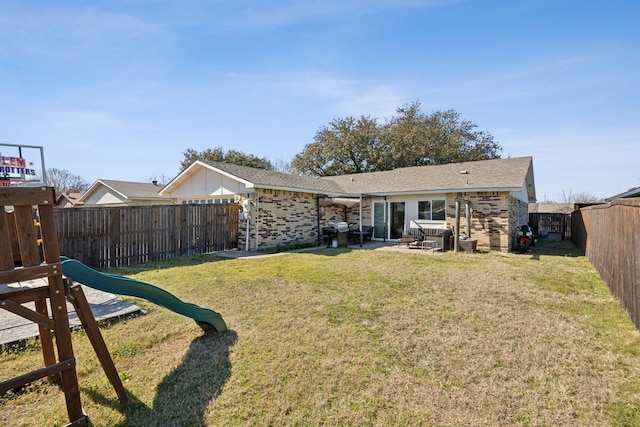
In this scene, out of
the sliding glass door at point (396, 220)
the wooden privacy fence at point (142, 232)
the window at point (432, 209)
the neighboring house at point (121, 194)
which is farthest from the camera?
the neighboring house at point (121, 194)

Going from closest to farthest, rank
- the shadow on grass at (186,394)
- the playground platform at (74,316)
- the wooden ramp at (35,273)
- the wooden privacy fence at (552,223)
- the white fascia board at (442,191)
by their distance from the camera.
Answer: the wooden ramp at (35,273)
the shadow on grass at (186,394)
the playground platform at (74,316)
the white fascia board at (442,191)
the wooden privacy fence at (552,223)

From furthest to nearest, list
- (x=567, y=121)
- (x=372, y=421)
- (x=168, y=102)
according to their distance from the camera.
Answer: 1. (x=567, y=121)
2. (x=168, y=102)
3. (x=372, y=421)

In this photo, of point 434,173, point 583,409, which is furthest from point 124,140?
point 583,409

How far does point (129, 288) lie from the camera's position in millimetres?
3527

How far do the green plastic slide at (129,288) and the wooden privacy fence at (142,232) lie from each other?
6728 millimetres

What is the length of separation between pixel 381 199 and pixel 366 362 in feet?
45.0

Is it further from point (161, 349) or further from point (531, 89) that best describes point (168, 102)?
point (531, 89)

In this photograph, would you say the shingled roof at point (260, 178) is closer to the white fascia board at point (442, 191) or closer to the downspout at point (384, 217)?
the white fascia board at point (442, 191)

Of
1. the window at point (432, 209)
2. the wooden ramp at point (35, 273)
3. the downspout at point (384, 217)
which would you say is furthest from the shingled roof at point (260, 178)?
the wooden ramp at point (35, 273)

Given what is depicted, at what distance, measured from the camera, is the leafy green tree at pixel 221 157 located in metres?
32.2

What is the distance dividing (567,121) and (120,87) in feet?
63.8

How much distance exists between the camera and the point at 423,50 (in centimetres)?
1105


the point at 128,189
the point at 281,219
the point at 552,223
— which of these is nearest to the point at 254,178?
the point at 281,219

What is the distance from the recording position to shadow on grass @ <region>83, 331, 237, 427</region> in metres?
2.61
